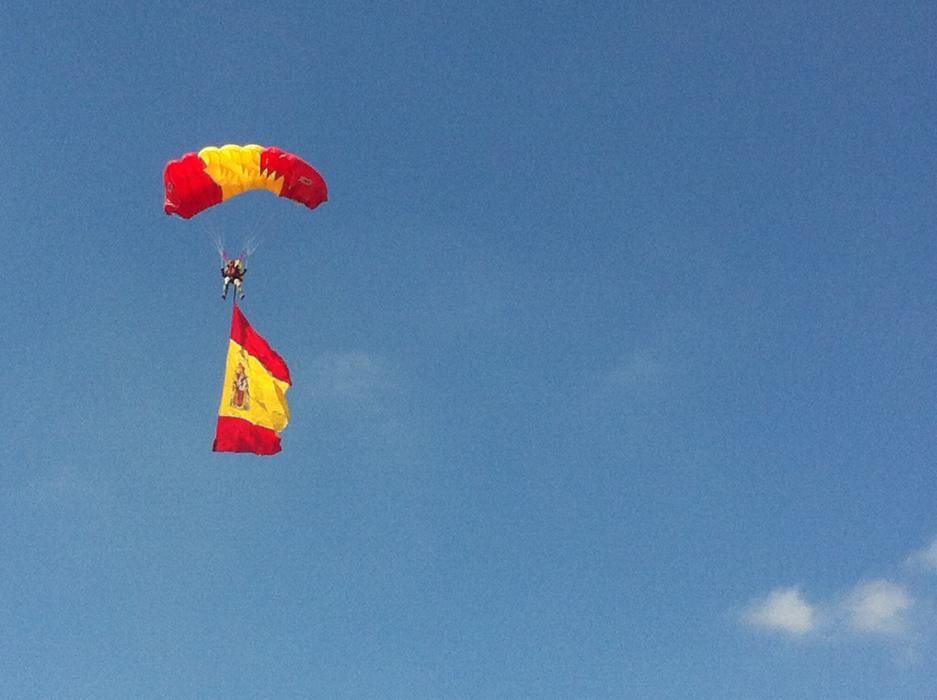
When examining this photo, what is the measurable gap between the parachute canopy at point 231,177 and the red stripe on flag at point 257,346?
3.87m

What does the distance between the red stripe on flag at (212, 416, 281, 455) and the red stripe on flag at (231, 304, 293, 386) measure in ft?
8.57

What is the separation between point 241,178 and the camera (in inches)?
1799

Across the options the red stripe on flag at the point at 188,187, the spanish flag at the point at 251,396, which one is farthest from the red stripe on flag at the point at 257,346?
the red stripe on flag at the point at 188,187

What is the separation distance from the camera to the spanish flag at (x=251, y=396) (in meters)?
42.4

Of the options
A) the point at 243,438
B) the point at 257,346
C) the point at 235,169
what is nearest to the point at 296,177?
the point at 235,169

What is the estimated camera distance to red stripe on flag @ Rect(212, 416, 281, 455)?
1638 inches

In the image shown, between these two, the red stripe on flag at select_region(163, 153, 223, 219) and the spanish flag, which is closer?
the spanish flag

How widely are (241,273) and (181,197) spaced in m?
3.49

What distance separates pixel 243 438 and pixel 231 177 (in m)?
9.31

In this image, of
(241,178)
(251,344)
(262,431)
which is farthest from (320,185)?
(262,431)

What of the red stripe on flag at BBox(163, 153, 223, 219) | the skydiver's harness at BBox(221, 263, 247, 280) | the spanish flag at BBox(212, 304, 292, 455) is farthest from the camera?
the skydiver's harness at BBox(221, 263, 247, 280)

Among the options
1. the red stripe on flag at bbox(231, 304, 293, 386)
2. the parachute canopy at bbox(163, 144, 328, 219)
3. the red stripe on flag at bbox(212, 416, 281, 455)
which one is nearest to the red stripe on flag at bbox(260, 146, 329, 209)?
the parachute canopy at bbox(163, 144, 328, 219)

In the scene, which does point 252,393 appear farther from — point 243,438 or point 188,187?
point 188,187

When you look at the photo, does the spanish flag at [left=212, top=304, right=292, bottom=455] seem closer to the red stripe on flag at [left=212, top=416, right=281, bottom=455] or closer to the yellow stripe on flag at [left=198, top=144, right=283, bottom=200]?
the red stripe on flag at [left=212, top=416, right=281, bottom=455]
